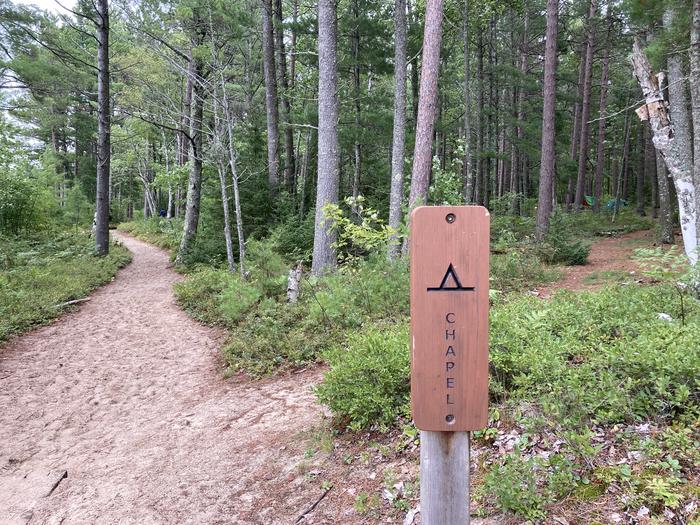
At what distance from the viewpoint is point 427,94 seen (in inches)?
327

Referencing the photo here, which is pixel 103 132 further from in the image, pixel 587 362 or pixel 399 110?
pixel 587 362

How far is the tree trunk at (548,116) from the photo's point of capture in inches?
486

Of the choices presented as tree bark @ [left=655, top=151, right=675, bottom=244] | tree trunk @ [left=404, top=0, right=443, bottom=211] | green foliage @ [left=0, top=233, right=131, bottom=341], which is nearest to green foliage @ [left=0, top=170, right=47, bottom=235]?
green foliage @ [left=0, top=233, right=131, bottom=341]

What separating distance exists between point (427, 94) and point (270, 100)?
8.18 metres

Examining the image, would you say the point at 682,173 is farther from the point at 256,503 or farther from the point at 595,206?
the point at 595,206

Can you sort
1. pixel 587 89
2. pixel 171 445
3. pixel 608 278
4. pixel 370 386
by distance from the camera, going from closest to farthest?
pixel 370 386, pixel 171 445, pixel 608 278, pixel 587 89

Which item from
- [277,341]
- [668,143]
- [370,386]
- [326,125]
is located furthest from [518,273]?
[370,386]

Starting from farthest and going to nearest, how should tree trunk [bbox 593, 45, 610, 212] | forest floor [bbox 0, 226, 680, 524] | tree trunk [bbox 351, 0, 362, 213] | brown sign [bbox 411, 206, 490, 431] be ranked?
tree trunk [bbox 593, 45, 610, 212] → tree trunk [bbox 351, 0, 362, 213] → forest floor [bbox 0, 226, 680, 524] → brown sign [bbox 411, 206, 490, 431]

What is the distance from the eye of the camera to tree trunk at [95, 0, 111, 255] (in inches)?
569

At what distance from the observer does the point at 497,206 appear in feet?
70.0

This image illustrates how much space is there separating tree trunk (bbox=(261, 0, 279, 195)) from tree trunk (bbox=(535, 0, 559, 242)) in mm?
8370

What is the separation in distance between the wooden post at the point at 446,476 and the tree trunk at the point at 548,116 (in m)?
12.0

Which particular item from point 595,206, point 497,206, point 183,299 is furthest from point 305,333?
point 595,206

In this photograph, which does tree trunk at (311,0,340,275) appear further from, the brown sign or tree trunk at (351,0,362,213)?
the brown sign
